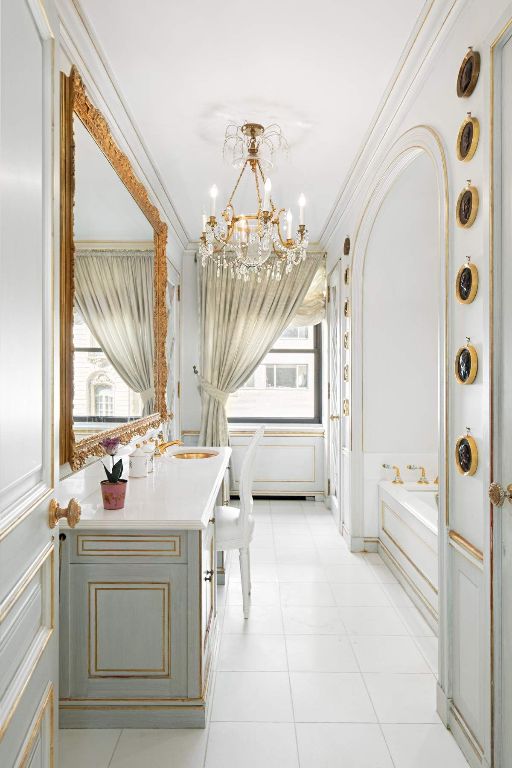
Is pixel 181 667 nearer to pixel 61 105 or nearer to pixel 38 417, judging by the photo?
pixel 38 417

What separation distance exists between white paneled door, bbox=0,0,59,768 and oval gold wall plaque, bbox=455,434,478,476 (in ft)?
4.37

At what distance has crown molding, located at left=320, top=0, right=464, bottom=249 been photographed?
202cm

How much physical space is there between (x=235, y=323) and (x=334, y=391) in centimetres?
125

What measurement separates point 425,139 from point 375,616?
2432 mm

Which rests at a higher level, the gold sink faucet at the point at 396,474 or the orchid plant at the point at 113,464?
the orchid plant at the point at 113,464

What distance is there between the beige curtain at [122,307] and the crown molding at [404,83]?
149 centimetres

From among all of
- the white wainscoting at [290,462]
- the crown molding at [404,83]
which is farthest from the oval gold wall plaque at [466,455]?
the white wainscoting at [290,462]

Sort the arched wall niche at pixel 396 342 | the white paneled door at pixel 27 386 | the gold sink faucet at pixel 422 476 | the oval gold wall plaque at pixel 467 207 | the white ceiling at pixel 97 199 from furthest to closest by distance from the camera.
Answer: the gold sink faucet at pixel 422 476 < the white ceiling at pixel 97 199 < the arched wall niche at pixel 396 342 < the oval gold wall plaque at pixel 467 207 < the white paneled door at pixel 27 386

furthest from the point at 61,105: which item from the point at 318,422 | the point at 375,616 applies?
the point at 318,422

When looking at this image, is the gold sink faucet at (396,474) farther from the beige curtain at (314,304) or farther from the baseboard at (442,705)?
the beige curtain at (314,304)

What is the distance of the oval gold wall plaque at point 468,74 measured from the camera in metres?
1.78

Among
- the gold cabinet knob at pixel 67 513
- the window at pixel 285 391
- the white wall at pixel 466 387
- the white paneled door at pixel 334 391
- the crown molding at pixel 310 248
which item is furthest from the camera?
the window at pixel 285 391

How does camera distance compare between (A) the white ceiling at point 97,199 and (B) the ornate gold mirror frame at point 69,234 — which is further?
(A) the white ceiling at point 97,199

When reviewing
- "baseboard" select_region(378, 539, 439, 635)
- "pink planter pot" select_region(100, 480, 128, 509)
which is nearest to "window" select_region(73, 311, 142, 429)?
"pink planter pot" select_region(100, 480, 128, 509)
